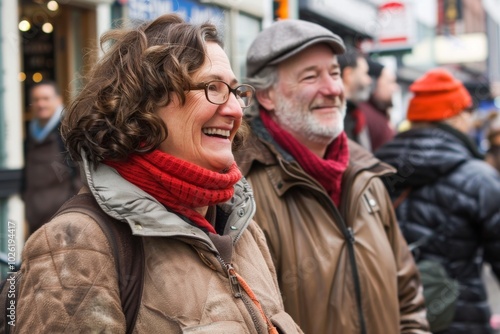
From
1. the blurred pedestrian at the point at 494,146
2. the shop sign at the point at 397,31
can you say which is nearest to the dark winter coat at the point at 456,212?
the blurred pedestrian at the point at 494,146

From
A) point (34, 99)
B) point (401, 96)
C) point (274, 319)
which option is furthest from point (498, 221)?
point (401, 96)

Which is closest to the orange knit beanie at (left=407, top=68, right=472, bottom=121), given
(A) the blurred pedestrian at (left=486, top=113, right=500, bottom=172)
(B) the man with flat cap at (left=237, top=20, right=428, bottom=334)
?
(B) the man with flat cap at (left=237, top=20, right=428, bottom=334)

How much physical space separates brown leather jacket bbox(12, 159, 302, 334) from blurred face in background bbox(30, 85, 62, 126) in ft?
16.3

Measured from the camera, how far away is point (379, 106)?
7367 millimetres

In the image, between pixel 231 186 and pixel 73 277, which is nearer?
pixel 73 277

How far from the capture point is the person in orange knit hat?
13.3 feet

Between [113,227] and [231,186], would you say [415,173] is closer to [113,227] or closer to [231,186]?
[231,186]

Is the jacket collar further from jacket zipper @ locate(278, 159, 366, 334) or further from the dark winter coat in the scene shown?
the dark winter coat

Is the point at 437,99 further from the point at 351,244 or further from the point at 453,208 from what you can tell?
the point at 351,244

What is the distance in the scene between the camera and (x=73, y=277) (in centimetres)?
172

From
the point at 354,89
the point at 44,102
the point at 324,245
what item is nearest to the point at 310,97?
the point at 324,245

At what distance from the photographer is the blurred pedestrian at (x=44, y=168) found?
20.7ft

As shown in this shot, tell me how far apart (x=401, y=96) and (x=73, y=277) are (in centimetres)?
2561

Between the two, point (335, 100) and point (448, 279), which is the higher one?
point (335, 100)
